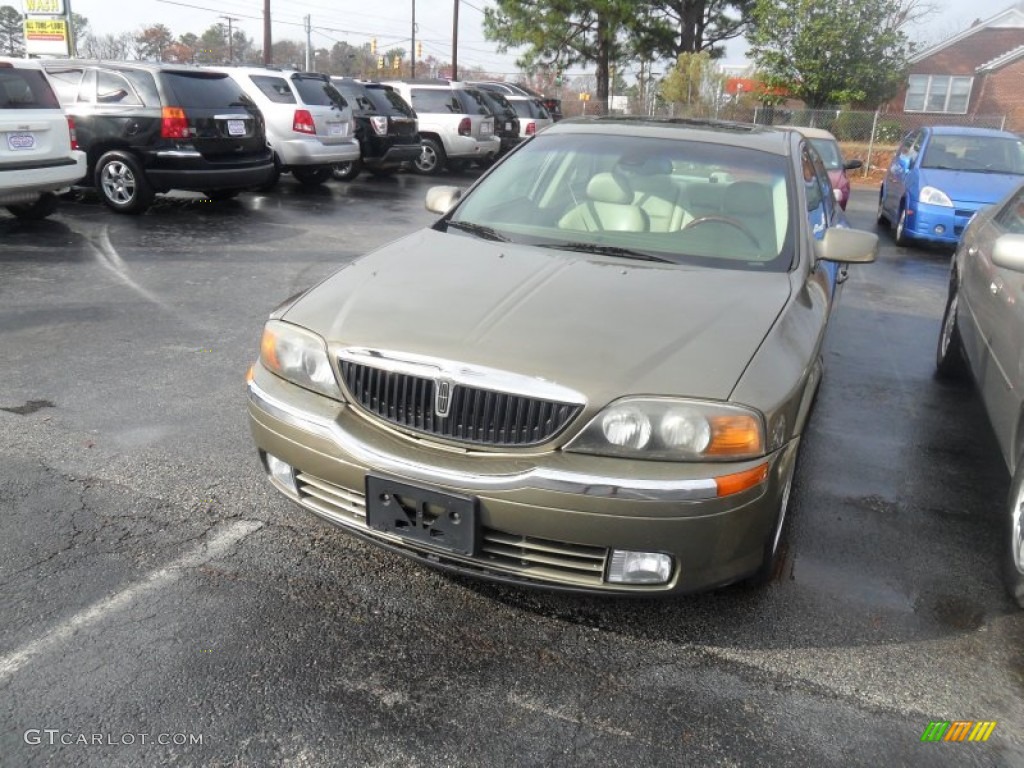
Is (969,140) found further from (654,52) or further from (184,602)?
(654,52)

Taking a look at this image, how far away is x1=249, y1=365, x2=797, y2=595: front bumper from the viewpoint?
8.04 ft

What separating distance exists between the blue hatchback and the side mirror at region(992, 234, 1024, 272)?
24.2 ft

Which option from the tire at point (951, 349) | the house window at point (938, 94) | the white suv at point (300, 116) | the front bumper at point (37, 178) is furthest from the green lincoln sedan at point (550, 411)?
the house window at point (938, 94)

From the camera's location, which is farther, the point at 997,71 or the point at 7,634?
the point at 997,71

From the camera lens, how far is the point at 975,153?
11.3m

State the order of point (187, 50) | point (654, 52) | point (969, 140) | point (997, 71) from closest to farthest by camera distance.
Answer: point (969, 140) < point (654, 52) < point (997, 71) < point (187, 50)

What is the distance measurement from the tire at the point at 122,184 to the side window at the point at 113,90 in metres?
0.62

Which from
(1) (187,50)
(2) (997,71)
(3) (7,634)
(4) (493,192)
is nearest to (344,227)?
(4) (493,192)

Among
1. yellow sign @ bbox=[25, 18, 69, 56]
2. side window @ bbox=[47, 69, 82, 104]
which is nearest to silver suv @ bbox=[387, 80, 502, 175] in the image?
yellow sign @ bbox=[25, 18, 69, 56]

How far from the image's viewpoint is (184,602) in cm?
286

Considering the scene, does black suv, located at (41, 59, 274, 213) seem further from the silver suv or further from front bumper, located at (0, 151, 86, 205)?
the silver suv

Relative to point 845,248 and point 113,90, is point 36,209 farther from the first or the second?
point 845,248

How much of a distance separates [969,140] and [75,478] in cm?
1186

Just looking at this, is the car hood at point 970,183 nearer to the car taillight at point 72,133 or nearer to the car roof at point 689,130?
the car roof at point 689,130
